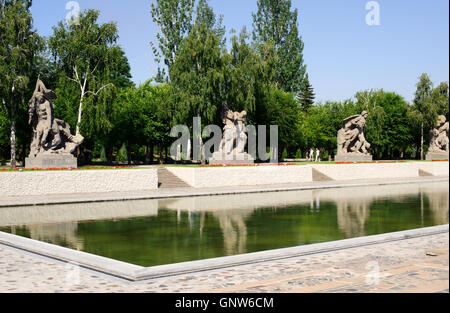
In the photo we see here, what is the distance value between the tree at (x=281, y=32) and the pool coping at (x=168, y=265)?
5134 centimetres

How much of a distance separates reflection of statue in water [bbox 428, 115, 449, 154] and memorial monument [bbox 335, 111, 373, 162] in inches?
642

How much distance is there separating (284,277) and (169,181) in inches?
822

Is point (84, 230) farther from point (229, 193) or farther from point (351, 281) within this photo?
point (229, 193)

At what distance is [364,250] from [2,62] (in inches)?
1271

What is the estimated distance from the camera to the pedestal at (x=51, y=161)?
2828 centimetres

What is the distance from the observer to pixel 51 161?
93.6 ft

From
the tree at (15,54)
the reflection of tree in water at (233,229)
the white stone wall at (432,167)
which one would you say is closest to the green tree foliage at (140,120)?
the tree at (15,54)

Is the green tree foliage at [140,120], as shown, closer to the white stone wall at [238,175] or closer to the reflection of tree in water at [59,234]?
the white stone wall at [238,175]

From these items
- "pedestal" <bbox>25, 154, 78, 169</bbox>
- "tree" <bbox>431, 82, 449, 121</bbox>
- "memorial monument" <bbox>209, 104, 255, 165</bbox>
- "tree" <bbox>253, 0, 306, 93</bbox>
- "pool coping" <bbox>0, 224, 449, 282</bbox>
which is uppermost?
"tree" <bbox>253, 0, 306, 93</bbox>

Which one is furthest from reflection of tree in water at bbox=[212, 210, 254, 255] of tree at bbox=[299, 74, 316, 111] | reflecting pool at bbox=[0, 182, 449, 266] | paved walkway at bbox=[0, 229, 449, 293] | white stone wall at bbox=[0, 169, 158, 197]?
tree at bbox=[299, 74, 316, 111]

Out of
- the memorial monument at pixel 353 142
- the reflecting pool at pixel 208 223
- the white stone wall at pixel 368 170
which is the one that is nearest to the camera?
the reflecting pool at pixel 208 223

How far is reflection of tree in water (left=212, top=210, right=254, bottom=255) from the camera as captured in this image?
10102mm

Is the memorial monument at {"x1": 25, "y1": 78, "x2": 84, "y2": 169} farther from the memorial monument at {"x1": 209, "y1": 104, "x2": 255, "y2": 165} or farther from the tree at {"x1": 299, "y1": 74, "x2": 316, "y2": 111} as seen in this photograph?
A: the tree at {"x1": 299, "y1": 74, "x2": 316, "y2": 111}
